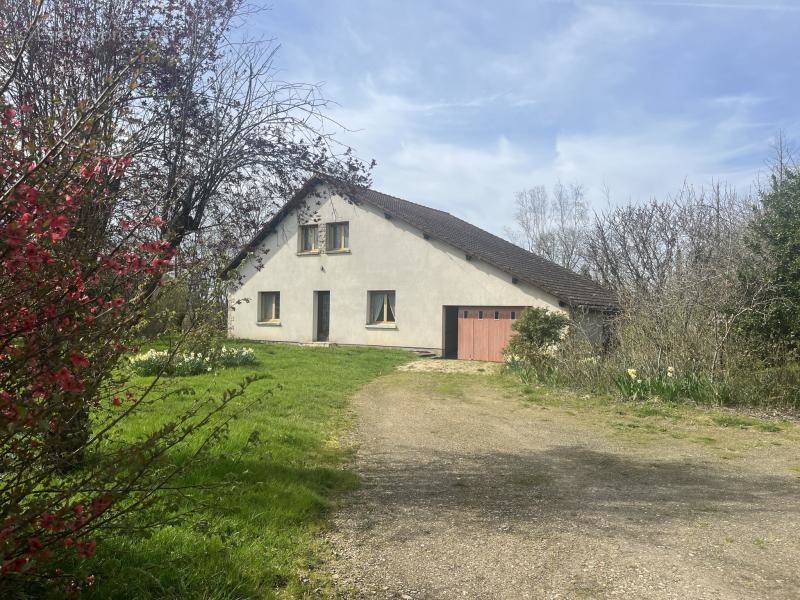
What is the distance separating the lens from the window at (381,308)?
22.4 metres

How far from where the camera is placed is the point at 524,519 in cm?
481

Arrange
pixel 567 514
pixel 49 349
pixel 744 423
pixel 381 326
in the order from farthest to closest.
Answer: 1. pixel 381 326
2. pixel 744 423
3. pixel 567 514
4. pixel 49 349

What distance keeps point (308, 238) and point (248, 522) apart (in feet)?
67.8

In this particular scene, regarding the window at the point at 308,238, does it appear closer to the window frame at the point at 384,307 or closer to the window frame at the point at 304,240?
the window frame at the point at 304,240

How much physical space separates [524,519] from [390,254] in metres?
17.5

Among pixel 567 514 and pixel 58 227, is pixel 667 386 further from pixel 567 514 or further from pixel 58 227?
pixel 58 227

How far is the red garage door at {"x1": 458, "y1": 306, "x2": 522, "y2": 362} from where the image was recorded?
63.9 feet

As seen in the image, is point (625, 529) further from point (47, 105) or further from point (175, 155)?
point (47, 105)

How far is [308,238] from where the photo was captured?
2436cm

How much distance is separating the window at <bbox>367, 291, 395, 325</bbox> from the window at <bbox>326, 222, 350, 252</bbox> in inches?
98.4

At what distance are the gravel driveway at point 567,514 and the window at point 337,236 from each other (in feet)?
49.7

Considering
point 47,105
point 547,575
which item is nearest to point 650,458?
point 547,575

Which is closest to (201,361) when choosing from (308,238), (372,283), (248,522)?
(248,522)

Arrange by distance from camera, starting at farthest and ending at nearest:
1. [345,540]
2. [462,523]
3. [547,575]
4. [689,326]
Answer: [689,326]
[462,523]
[345,540]
[547,575]
